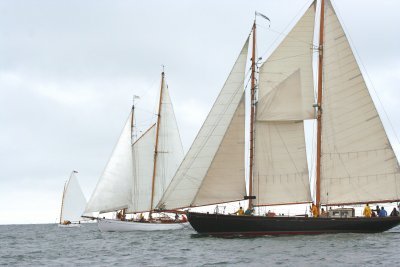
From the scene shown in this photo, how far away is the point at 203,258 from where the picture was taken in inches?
1302

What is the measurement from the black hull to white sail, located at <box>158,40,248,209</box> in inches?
76.4

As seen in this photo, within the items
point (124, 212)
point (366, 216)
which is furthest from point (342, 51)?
point (124, 212)

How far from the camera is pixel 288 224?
4391 cm

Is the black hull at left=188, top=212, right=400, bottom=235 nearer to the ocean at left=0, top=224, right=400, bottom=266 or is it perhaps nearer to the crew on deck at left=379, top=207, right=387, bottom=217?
the crew on deck at left=379, top=207, right=387, bottom=217

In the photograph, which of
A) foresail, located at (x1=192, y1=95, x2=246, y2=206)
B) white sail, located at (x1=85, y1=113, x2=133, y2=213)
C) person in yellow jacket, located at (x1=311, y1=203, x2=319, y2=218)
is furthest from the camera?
white sail, located at (x1=85, y1=113, x2=133, y2=213)

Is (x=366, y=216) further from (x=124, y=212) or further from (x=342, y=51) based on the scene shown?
(x=124, y=212)

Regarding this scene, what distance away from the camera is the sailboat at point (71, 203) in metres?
110

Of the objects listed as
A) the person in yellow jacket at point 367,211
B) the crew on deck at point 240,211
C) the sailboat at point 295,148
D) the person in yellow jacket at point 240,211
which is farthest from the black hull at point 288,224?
the person in yellow jacket at point 240,211

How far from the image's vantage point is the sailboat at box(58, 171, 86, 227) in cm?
11044

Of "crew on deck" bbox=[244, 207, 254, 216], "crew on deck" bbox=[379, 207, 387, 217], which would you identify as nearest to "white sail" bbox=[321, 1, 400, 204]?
"crew on deck" bbox=[379, 207, 387, 217]

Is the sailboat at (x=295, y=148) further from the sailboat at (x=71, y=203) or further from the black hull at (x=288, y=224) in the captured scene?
the sailboat at (x=71, y=203)

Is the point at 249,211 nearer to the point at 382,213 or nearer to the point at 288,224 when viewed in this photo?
the point at 288,224

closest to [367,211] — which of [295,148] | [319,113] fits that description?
[295,148]

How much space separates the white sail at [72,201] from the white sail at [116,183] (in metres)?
44.0
